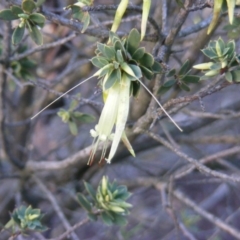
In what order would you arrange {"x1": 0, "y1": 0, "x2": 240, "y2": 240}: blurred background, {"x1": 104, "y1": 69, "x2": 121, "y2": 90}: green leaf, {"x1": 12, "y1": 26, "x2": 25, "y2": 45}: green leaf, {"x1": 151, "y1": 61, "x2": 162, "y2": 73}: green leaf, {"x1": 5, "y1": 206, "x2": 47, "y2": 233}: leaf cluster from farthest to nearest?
{"x1": 0, "y1": 0, "x2": 240, "y2": 240}: blurred background, {"x1": 5, "y1": 206, "x2": 47, "y2": 233}: leaf cluster, {"x1": 12, "y1": 26, "x2": 25, "y2": 45}: green leaf, {"x1": 151, "y1": 61, "x2": 162, "y2": 73}: green leaf, {"x1": 104, "y1": 69, "x2": 121, "y2": 90}: green leaf

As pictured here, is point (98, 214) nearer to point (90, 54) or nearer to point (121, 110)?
point (121, 110)

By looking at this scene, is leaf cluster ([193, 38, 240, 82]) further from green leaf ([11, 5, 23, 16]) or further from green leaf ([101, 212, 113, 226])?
green leaf ([101, 212, 113, 226])

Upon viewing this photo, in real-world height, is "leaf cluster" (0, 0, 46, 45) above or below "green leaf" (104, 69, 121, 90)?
above

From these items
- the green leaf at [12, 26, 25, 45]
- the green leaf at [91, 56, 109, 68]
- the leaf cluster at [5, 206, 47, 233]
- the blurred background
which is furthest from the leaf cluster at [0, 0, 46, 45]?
the leaf cluster at [5, 206, 47, 233]

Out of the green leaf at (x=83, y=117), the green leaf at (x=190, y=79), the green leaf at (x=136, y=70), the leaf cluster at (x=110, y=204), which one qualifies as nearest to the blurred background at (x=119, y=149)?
the green leaf at (x=83, y=117)

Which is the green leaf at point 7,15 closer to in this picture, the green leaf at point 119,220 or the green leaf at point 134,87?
the green leaf at point 134,87

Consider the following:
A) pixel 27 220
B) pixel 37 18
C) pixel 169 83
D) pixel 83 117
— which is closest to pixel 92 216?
pixel 27 220
